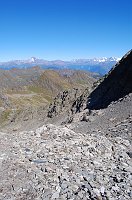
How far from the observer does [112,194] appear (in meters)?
14.0

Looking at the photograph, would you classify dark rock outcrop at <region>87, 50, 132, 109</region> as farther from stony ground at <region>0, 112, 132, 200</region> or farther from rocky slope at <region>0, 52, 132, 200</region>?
stony ground at <region>0, 112, 132, 200</region>

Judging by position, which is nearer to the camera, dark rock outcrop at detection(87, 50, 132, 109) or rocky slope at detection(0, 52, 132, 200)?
rocky slope at detection(0, 52, 132, 200)

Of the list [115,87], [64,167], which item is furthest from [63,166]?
[115,87]

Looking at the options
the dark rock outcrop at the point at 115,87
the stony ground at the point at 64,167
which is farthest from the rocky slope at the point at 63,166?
the dark rock outcrop at the point at 115,87

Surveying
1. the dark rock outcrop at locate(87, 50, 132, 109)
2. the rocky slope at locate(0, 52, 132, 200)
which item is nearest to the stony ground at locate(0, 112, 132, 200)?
the rocky slope at locate(0, 52, 132, 200)

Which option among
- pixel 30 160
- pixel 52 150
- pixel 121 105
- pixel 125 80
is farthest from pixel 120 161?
pixel 125 80

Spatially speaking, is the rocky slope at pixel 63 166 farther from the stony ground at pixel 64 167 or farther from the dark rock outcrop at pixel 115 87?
the dark rock outcrop at pixel 115 87

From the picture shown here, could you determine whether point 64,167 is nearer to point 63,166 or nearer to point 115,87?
point 63,166

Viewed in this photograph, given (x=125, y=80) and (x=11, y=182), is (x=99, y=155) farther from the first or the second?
(x=125, y=80)

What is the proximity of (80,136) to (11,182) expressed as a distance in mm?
8383

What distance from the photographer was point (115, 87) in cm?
5834

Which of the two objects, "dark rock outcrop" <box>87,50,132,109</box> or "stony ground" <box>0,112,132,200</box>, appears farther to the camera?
"dark rock outcrop" <box>87,50,132,109</box>

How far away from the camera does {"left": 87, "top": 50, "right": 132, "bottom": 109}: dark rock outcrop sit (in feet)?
173

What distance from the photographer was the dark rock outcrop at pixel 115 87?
52844mm
